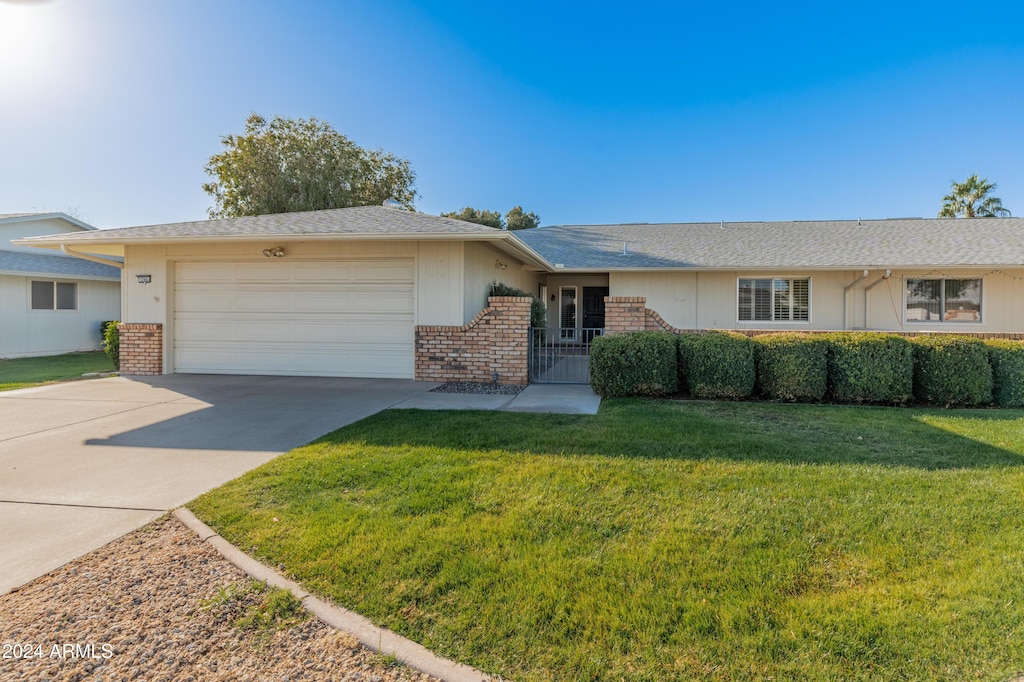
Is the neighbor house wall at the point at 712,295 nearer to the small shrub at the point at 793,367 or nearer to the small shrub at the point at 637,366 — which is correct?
the small shrub at the point at 793,367

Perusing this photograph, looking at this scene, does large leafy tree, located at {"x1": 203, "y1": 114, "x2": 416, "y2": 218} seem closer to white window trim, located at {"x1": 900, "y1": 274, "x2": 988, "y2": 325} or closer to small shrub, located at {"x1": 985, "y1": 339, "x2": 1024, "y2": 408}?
white window trim, located at {"x1": 900, "y1": 274, "x2": 988, "y2": 325}

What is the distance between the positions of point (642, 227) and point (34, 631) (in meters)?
18.6

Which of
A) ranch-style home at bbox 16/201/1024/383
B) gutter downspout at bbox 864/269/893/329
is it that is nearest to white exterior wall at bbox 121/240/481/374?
ranch-style home at bbox 16/201/1024/383

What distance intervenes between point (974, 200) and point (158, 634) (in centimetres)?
3511

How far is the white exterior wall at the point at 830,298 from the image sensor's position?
13.2 meters

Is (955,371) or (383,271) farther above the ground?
(383,271)

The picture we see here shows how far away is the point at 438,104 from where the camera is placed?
48.0 feet

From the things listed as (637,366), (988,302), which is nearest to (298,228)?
(637,366)

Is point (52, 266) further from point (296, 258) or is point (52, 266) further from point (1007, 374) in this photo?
point (1007, 374)

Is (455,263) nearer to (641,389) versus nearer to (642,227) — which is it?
(641,389)

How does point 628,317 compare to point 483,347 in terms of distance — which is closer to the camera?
point 628,317

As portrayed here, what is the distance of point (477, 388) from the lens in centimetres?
861

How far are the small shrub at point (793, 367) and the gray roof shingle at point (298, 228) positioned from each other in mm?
4870

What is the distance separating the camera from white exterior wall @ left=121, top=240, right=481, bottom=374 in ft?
30.5
